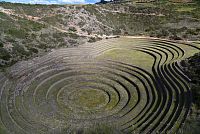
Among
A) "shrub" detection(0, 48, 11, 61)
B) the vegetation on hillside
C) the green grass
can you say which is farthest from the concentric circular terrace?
the green grass

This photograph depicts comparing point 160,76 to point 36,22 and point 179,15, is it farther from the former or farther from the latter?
point 179,15

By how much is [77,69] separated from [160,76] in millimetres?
13142

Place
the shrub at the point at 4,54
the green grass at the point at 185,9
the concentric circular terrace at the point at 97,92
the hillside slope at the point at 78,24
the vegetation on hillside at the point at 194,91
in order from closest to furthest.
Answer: the vegetation on hillside at the point at 194,91 → the concentric circular terrace at the point at 97,92 → the shrub at the point at 4,54 → the hillside slope at the point at 78,24 → the green grass at the point at 185,9

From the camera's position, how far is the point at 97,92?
43.2m

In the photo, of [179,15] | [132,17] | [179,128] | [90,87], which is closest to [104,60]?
[90,87]

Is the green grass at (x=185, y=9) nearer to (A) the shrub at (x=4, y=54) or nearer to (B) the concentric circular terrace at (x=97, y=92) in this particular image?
(B) the concentric circular terrace at (x=97, y=92)

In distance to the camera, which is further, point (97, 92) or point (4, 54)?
point (4, 54)

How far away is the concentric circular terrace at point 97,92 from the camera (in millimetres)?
33688

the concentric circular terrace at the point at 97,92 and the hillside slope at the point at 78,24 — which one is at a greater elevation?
the hillside slope at the point at 78,24

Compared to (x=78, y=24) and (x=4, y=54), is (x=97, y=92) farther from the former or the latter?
(x=78, y=24)

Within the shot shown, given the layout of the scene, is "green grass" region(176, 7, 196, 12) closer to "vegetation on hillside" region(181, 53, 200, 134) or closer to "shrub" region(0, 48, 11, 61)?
"vegetation on hillside" region(181, 53, 200, 134)

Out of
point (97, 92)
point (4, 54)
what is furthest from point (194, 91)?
point (4, 54)

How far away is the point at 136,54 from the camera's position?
57875mm

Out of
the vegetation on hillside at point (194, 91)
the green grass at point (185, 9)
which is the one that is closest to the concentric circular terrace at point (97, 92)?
the vegetation on hillside at point (194, 91)
